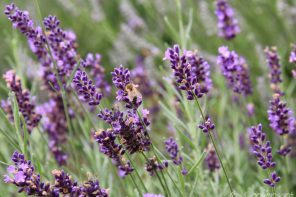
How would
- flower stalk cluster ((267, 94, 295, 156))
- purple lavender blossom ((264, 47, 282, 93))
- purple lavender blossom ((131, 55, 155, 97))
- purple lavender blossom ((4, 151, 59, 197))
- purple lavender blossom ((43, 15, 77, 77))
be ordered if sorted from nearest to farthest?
purple lavender blossom ((4, 151, 59, 197)) < flower stalk cluster ((267, 94, 295, 156)) < purple lavender blossom ((43, 15, 77, 77)) < purple lavender blossom ((264, 47, 282, 93)) < purple lavender blossom ((131, 55, 155, 97))

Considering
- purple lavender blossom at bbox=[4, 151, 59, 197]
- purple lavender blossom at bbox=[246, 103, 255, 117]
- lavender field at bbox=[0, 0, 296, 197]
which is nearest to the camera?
purple lavender blossom at bbox=[4, 151, 59, 197]

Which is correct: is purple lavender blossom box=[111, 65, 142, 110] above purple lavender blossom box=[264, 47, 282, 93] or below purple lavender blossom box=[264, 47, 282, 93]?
below

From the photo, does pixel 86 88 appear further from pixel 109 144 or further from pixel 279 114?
pixel 279 114

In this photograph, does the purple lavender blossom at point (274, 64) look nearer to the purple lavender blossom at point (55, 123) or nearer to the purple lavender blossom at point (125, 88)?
the purple lavender blossom at point (125, 88)

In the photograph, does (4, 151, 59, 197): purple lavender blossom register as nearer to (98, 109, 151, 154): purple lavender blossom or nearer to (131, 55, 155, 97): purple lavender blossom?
(98, 109, 151, 154): purple lavender blossom

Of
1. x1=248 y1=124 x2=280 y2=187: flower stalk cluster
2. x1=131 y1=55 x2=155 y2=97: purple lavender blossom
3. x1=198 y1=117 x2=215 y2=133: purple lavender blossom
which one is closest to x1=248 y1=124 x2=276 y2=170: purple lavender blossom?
x1=248 y1=124 x2=280 y2=187: flower stalk cluster

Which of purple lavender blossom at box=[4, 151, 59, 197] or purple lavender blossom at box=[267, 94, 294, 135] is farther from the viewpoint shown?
purple lavender blossom at box=[267, 94, 294, 135]

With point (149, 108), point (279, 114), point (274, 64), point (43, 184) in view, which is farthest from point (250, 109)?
point (43, 184)

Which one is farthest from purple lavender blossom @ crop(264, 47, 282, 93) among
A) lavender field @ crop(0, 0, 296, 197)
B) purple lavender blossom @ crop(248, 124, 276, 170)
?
purple lavender blossom @ crop(248, 124, 276, 170)

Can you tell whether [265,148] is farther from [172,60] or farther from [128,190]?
[128,190]

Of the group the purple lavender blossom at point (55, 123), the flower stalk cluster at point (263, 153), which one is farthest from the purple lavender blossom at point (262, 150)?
the purple lavender blossom at point (55, 123)

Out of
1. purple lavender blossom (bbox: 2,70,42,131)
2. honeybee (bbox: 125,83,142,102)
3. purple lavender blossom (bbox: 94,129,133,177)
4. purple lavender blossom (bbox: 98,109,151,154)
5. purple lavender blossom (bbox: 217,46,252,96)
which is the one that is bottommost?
purple lavender blossom (bbox: 94,129,133,177)
